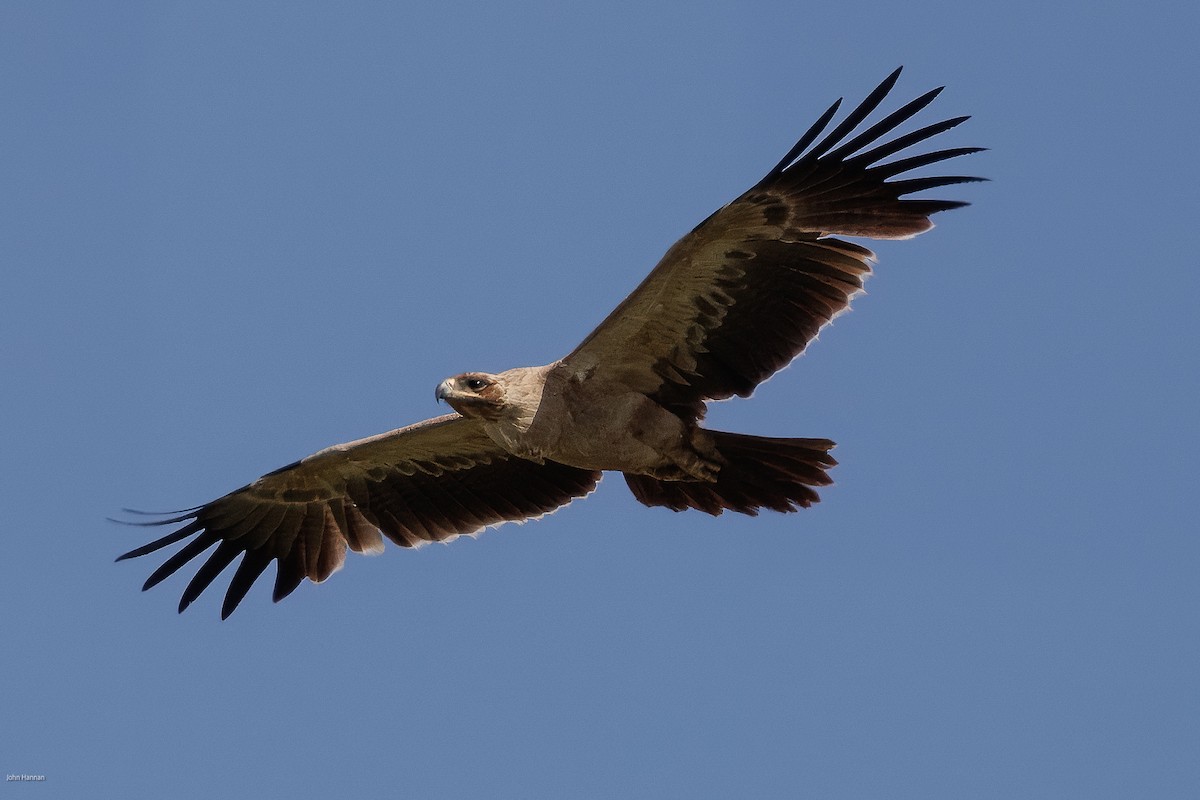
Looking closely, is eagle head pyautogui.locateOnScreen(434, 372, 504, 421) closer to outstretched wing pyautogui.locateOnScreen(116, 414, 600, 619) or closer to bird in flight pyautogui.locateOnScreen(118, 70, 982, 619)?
bird in flight pyautogui.locateOnScreen(118, 70, 982, 619)

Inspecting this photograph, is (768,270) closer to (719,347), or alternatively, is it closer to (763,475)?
(719,347)

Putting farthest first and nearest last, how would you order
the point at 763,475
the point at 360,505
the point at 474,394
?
the point at 360,505, the point at 763,475, the point at 474,394

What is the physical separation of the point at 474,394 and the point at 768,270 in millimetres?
1744

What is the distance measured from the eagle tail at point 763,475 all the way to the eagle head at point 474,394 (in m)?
1.23

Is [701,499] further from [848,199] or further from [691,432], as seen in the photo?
[848,199]

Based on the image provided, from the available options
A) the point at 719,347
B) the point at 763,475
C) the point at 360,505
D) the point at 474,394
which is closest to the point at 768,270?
the point at 719,347

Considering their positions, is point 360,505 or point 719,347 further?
point 360,505

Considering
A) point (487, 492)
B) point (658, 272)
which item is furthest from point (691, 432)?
point (487, 492)

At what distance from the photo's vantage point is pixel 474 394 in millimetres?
8914

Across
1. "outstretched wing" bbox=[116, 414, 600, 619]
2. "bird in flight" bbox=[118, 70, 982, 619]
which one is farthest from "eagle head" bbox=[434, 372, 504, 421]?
→ "outstretched wing" bbox=[116, 414, 600, 619]

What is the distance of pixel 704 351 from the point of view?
9.25 metres

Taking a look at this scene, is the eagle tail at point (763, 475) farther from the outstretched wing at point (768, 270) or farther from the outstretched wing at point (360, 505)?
the outstretched wing at point (360, 505)

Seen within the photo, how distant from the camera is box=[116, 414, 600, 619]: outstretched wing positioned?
10289 millimetres

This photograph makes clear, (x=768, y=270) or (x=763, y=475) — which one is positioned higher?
(x=768, y=270)
